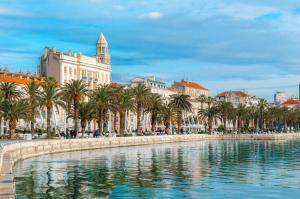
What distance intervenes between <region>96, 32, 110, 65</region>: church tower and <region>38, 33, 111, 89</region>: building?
65 centimetres

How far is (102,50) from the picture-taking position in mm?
148125

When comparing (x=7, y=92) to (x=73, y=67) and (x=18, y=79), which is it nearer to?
(x=18, y=79)

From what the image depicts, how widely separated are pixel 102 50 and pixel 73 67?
22.3 m

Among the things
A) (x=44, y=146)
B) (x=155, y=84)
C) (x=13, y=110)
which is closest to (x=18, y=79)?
(x=13, y=110)

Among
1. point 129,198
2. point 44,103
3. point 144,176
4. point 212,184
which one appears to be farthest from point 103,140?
point 129,198

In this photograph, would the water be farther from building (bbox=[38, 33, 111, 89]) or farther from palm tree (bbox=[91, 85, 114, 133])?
building (bbox=[38, 33, 111, 89])

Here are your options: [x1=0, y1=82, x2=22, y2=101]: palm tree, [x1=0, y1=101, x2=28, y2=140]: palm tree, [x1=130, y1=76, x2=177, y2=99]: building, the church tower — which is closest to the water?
[x1=0, y1=101, x2=28, y2=140]: palm tree

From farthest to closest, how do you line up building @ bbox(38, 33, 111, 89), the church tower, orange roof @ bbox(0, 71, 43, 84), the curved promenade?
the church tower → building @ bbox(38, 33, 111, 89) → orange roof @ bbox(0, 71, 43, 84) → the curved promenade

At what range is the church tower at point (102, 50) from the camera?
482 feet

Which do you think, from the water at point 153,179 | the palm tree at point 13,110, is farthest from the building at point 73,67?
the water at point 153,179

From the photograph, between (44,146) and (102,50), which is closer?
(44,146)

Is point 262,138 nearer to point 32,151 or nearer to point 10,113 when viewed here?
point 10,113

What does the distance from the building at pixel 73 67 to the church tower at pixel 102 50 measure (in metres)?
0.65

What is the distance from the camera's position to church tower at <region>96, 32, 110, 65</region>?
482ft
